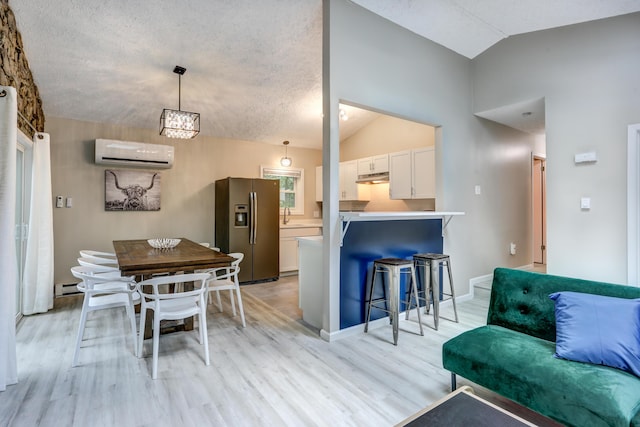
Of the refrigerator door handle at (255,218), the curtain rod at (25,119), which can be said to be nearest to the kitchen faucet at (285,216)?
the refrigerator door handle at (255,218)

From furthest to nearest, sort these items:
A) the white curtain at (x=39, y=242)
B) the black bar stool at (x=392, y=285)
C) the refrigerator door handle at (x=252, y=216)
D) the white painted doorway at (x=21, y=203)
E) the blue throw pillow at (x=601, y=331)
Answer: the refrigerator door handle at (x=252, y=216) → the white curtain at (x=39, y=242) → the white painted doorway at (x=21, y=203) → the black bar stool at (x=392, y=285) → the blue throw pillow at (x=601, y=331)

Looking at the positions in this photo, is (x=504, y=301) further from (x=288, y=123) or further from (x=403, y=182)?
(x=288, y=123)

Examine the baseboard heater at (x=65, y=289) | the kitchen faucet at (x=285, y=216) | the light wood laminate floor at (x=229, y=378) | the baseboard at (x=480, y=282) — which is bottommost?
the light wood laminate floor at (x=229, y=378)

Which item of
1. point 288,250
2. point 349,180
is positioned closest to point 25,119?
point 288,250

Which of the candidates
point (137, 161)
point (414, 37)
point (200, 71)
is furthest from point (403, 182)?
point (137, 161)

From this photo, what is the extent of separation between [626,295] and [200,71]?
4.49m

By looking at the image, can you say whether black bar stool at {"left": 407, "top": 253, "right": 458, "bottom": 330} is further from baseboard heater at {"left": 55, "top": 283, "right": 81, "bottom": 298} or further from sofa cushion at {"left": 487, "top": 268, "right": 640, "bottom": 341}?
baseboard heater at {"left": 55, "top": 283, "right": 81, "bottom": 298}

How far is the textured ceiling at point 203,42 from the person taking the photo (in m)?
3.08

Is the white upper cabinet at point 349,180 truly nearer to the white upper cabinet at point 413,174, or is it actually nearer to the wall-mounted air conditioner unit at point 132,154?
the white upper cabinet at point 413,174

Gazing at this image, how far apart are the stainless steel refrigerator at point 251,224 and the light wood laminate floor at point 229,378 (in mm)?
1946

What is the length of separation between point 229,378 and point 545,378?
6.39 ft

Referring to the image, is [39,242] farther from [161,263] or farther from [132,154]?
[161,263]

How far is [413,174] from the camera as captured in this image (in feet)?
15.3

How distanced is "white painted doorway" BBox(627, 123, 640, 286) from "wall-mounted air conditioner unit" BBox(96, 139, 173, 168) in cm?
574
